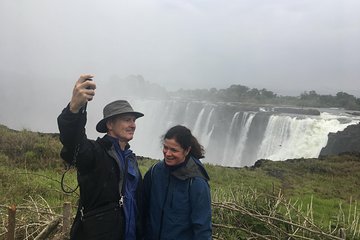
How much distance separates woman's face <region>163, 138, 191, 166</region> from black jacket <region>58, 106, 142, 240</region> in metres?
0.35

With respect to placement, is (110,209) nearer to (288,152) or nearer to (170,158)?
(170,158)

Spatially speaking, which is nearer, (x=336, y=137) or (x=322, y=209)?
(x=322, y=209)

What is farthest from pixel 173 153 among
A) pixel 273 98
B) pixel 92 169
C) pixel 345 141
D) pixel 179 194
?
pixel 273 98

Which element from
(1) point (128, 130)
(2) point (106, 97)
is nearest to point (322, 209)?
(1) point (128, 130)

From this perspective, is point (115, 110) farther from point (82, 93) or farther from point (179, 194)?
→ point (179, 194)

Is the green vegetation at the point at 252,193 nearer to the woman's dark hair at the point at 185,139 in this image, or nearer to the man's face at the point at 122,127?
the woman's dark hair at the point at 185,139

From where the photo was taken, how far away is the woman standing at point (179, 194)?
8.00 ft

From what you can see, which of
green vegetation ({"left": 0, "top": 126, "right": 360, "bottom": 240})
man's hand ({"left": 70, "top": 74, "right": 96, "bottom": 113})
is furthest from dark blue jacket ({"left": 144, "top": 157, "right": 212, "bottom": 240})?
green vegetation ({"left": 0, "top": 126, "right": 360, "bottom": 240})

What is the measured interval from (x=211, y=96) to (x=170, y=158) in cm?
4481

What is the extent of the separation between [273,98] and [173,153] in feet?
134

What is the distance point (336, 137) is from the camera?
19172mm

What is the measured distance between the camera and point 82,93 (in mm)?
2023

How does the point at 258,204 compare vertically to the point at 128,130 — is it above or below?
below

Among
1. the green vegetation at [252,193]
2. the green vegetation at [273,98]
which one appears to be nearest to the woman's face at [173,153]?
the green vegetation at [252,193]
